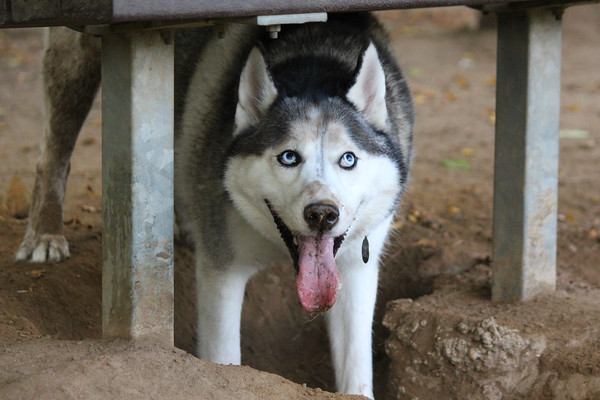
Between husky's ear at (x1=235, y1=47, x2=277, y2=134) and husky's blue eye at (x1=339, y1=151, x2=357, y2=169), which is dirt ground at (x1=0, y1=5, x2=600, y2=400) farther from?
husky's ear at (x1=235, y1=47, x2=277, y2=134)

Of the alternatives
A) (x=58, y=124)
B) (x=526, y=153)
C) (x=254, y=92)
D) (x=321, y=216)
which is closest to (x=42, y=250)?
(x=58, y=124)

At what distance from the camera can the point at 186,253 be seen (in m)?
5.35

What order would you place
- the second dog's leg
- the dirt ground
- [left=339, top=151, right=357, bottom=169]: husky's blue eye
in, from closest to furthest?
the dirt ground < [left=339, top=151, right=357, bottom=169]: husky's blue eye < the second dog's leg

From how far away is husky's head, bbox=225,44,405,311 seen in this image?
337 cm

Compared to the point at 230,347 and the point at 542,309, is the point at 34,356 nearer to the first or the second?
the point at 230,347

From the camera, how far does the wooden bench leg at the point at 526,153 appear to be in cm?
415

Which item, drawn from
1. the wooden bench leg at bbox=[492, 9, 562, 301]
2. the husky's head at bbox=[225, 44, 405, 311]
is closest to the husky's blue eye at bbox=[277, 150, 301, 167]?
the husky's head at bbox=[225, 44, 405, 311]

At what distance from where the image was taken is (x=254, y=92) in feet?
12.1

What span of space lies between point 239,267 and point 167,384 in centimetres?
122

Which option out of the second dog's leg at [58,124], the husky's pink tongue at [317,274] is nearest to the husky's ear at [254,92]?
the husky's pink tongue at [317,274]

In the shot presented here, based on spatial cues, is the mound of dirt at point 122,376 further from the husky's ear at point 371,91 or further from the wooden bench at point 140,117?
the husky's ear at point 371,91

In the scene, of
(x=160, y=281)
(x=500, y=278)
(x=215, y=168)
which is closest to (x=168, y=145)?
(x=160, y=281)

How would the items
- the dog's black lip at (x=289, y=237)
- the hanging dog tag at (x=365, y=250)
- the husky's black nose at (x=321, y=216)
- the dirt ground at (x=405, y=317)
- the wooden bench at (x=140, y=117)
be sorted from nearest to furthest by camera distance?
the wooden bench at (x=140, y=117), the dirt ground at (x=405, y=317), the husky's black nose at (x=321, y=216), the dog's black lip at (x=289, y=237), the hanging dog tag at (x=365, y=250)

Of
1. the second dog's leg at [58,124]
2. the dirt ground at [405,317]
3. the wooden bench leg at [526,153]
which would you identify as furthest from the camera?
the second dog's leg at [58,124]
